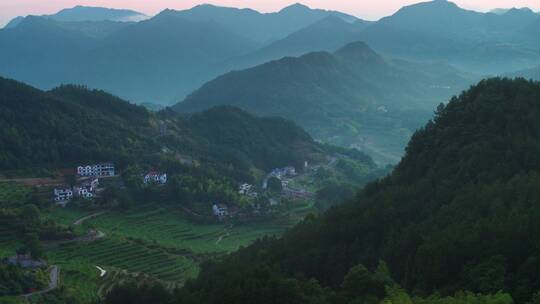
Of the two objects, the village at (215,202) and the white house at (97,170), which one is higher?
the white house at (97,170)

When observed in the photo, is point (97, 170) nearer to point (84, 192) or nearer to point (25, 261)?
point (84, 192)

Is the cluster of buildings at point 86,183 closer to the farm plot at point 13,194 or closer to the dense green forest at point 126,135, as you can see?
the dense green forest at point 126,135

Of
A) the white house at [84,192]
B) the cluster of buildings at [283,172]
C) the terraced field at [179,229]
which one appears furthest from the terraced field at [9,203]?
the cluster of buildings at [283,172]

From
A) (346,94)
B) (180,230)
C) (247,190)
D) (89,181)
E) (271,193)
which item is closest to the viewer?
(180,230)

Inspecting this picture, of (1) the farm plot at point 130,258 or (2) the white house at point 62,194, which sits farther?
(2) the white house at point 62,194

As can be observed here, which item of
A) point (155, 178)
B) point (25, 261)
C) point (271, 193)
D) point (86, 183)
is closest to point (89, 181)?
point (86, 183)

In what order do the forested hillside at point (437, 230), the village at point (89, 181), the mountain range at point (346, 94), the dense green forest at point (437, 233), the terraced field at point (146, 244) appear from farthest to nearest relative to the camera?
the mountain range at point (346, 94) → the village at point (89, 181) → the terraced field at point (146, 244) → the forested hillside at point (437, 230) → the dense green forest at point (437, 233)

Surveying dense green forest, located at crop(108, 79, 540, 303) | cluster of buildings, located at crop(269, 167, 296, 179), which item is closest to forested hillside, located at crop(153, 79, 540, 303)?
dense green forest, located at crop(108, 79, 540, 303)
